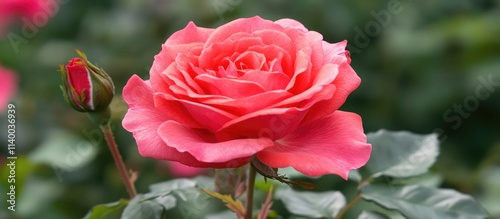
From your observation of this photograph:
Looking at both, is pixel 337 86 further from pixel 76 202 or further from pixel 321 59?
pixel 76 202

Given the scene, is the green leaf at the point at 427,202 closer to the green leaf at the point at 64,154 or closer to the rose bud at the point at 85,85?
the rose bud at the point at 85,85

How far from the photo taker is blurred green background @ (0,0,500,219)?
1.99m

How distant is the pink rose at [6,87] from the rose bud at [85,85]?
1.14 meters

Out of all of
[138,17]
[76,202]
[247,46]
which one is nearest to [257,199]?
[247,46]

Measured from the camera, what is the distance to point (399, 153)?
97 centimetres

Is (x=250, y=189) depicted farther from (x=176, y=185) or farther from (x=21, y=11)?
(x=21, y=11)

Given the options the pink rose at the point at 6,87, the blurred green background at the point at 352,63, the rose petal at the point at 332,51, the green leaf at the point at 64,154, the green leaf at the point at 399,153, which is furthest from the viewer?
the blurred green background at the point at 352,63

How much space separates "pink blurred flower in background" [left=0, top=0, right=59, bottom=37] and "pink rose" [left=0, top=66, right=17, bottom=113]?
0.60 feet

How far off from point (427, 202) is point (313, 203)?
0.49ft

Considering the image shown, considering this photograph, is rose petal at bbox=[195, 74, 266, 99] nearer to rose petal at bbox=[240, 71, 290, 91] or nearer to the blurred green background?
rose petal at bbox=[240, 71, 290, 91]

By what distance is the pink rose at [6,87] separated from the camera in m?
1.88

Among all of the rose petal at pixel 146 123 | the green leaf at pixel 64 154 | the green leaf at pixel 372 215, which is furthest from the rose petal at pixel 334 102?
the green leaf at pixel 64 154

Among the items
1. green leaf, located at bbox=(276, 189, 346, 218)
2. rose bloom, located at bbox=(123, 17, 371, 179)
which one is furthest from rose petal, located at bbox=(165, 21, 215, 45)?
green leaf, located at bbox=(276, 189, 346, 218)

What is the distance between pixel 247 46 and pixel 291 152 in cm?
13
